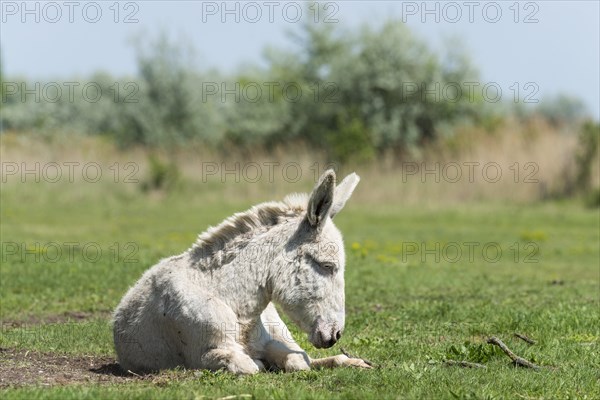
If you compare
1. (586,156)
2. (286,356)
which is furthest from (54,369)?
(586,156)

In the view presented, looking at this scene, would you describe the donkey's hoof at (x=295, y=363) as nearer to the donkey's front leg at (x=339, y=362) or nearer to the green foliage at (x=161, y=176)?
the donkey's front leg at (x=339, y=362)

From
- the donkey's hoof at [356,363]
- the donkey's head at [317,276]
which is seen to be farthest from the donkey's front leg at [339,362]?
the donkey's head at [317,276]

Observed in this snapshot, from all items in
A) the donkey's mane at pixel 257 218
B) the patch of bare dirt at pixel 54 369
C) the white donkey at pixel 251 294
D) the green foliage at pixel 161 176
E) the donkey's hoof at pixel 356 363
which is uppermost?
the donkey's mane at pixel 257 218

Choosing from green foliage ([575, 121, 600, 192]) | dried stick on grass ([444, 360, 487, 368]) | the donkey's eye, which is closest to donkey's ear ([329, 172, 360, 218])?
the donkey's eye

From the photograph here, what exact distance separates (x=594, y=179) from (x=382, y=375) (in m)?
26.6

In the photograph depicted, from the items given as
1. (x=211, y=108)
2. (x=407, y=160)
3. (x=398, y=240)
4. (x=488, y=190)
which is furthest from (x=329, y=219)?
(x=211, y=108)

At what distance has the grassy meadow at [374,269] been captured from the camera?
8234mm

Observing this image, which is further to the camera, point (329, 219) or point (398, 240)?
point (398, 240)

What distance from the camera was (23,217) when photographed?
2956cm

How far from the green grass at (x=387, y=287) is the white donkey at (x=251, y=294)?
427mm

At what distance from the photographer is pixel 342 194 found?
9172 mm

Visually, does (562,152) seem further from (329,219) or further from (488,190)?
(329,219)

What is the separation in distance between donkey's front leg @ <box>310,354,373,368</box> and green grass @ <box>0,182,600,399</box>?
0.25m

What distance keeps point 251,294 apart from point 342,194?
1232 millimetres
